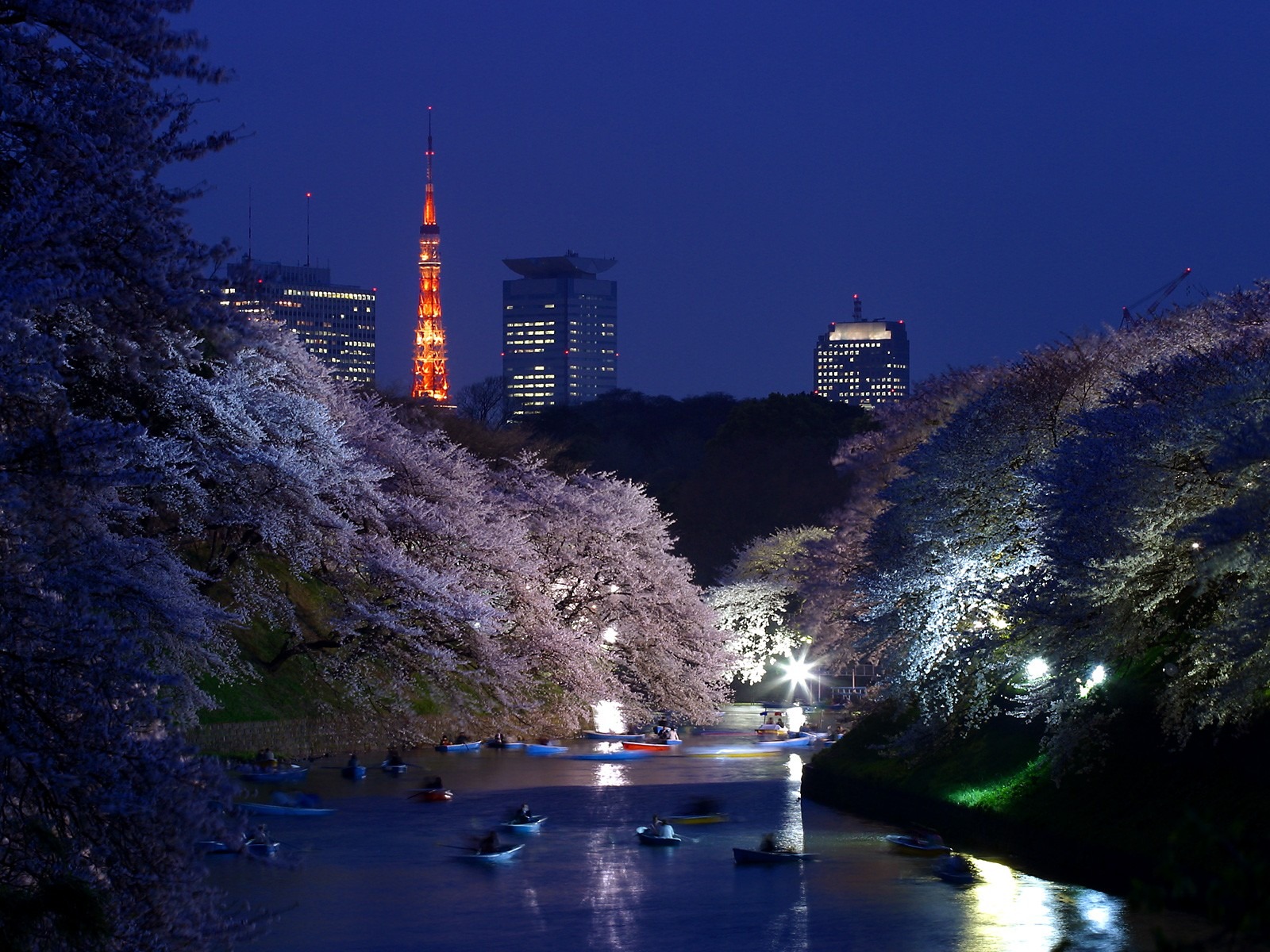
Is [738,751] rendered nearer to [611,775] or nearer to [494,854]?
[611,775]

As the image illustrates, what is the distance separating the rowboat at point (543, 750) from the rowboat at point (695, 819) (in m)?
10.2

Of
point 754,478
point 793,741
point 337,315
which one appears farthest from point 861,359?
point 793,741

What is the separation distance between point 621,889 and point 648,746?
59.0 feet

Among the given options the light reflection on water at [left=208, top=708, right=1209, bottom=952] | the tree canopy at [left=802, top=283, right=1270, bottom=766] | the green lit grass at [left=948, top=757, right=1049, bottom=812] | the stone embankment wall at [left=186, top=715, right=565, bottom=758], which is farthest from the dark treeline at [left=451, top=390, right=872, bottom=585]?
the green lit grass at [left=948, top=757, right=1049, bottom=812]

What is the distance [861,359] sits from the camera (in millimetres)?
194125

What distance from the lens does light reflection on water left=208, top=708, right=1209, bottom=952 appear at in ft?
61.5

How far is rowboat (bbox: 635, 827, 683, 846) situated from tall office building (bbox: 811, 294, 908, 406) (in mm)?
166752

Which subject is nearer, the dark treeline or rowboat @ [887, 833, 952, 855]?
rowboat @ [887, 833, 952, 855]

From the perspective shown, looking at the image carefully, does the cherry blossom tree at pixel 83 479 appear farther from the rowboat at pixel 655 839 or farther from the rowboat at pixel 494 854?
the rowboat at pixel 655 839

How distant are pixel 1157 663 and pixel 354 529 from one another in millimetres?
17657

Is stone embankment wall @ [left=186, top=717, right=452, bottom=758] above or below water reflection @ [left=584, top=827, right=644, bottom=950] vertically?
above

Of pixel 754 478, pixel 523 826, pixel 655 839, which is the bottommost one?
pixel 655 839

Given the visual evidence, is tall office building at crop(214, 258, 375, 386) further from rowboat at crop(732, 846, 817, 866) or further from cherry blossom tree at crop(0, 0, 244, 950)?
cherry blossom tree at crop(0, 0, 244, 950)

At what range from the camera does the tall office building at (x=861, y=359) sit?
192m
